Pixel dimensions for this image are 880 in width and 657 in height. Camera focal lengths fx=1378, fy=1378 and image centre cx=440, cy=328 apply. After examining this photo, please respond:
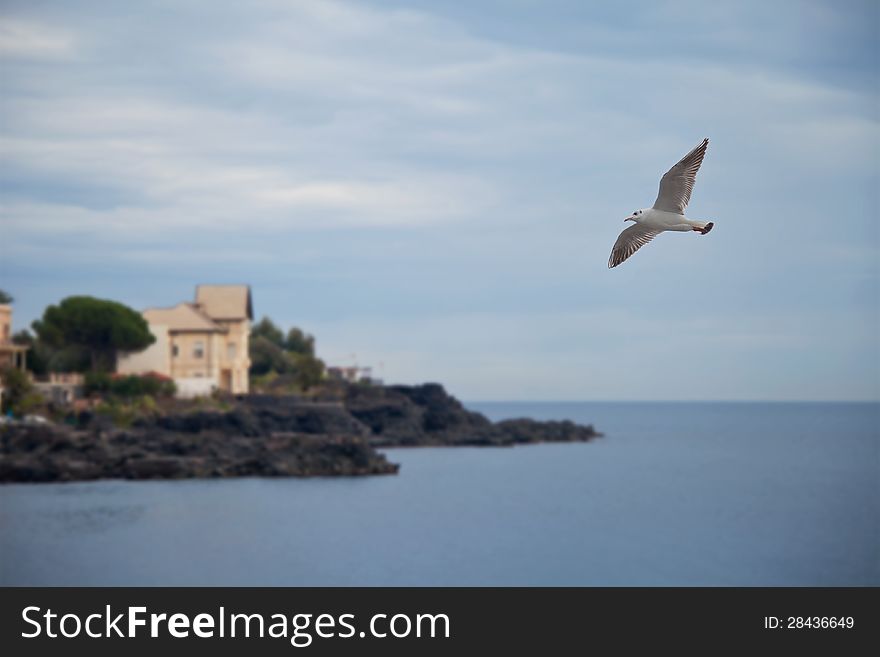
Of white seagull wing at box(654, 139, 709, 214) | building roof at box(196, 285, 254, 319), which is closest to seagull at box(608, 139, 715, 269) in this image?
white seagull wing at box(654, 139, 709, 214)

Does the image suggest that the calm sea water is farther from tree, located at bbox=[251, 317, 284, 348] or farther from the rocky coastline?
tree, located at bbox=[251, 317, 284, 348]

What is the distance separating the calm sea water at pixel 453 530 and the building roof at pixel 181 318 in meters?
14.4

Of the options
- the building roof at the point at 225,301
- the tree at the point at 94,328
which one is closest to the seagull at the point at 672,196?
the tree at the point at 94,328

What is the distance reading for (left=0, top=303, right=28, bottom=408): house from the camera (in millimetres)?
79250

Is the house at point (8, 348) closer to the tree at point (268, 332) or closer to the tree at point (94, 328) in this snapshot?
the tree at point (94, 328)

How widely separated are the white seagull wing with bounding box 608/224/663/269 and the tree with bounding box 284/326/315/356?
10673cm

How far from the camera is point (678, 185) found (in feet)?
45.0

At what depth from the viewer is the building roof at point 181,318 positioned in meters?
86.1

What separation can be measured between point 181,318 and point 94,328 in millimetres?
6795

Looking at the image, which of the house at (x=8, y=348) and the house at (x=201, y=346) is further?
the house at (x=201, y=346)

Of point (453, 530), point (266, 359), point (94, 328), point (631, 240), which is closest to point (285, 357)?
point (266, 359)
